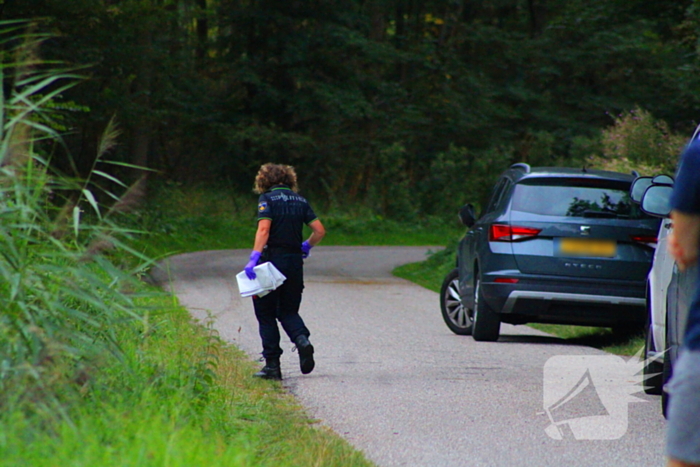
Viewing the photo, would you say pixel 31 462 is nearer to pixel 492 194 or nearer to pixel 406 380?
pixel 406 380

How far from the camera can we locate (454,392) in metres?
7.64

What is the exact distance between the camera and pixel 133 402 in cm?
506

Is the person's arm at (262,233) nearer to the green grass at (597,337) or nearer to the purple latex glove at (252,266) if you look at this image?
the purple latex glove at (252,266)

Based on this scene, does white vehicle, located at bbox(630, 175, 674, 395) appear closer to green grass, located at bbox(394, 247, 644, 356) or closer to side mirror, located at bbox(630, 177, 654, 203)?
side mirror, located at bbox(630, 177, 654, 203)

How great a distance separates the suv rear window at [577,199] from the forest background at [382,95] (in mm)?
23551

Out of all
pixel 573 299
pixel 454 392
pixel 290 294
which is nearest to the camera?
pixel 454 392

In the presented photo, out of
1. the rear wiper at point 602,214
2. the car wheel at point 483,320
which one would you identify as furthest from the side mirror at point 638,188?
the car wheel at point 483,320

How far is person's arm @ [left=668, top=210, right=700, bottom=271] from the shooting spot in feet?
10.0

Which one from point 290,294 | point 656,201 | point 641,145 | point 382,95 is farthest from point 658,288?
point 382,95

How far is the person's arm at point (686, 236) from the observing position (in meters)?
3.05

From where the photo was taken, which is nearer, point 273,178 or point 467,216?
point 273,178

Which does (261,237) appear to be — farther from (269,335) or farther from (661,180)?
(661,180)

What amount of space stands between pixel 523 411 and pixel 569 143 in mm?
40745

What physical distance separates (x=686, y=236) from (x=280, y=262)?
5397 mm
